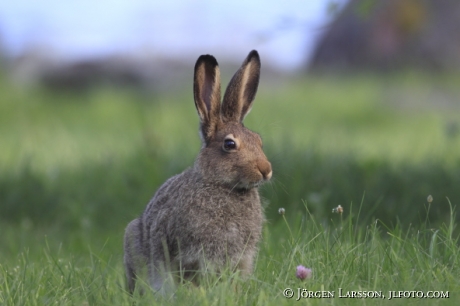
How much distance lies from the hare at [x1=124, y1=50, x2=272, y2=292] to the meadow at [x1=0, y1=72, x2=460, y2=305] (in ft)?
0.59

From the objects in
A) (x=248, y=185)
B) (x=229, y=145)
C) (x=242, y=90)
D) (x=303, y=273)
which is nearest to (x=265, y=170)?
(x=248, y=185)

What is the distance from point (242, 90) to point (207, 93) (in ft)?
0.72

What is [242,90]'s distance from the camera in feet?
14.9

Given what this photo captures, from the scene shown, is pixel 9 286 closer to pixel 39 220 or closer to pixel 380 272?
pixel 380 272

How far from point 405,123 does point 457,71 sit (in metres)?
5.06

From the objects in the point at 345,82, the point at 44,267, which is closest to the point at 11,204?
the point at 44,267

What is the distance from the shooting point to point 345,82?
17469mm

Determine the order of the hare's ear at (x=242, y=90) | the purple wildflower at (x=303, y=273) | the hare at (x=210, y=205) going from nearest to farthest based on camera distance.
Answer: the purple wildflower at (x=303, y=273), the hare at (x=210, y=205), the hare's ear at (x=242, y=90)

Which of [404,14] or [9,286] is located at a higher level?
[404,14]

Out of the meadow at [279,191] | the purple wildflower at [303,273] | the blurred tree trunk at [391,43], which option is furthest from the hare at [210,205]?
the blurred tree trunk at [391,43]

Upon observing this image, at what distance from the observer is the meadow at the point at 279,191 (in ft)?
12.5

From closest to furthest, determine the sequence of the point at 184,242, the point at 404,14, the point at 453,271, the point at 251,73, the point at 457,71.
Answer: the point at 453,271 < the point at 184,242 < the point at 251,73 < the point at 404,14 < the point at 457,71

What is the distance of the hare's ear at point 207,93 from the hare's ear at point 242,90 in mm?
83

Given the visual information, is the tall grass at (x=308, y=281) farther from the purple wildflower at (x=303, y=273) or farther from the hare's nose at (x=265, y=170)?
the hare's nose at (x=265, y=170)
